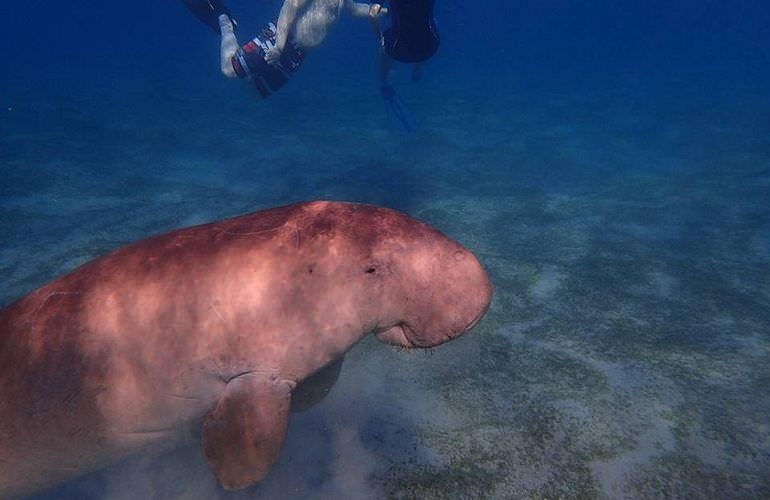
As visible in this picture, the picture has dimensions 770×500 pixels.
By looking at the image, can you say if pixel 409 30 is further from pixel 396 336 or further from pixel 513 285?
pixel 396 336

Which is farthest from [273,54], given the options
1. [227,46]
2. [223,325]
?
[223,325]

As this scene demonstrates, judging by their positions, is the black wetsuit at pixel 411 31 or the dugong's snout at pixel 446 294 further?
the black wetsuit at pixel 411 31

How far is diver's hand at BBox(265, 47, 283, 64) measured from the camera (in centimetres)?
961

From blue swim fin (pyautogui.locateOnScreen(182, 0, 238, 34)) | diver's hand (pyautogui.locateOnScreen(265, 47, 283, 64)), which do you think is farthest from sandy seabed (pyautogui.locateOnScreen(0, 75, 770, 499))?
blue swim fin (pyautogui.locateOnScreen(182, 0, 238, 34))

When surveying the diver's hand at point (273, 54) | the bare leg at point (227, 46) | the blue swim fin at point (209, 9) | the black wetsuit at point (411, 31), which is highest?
the blue swim fin at point (209, 9)

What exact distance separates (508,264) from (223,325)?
187 inches

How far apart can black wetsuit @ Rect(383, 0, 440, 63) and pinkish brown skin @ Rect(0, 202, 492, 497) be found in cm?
695

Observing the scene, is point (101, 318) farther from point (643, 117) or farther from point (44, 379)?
point (643, 117)

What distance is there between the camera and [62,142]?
512 inches

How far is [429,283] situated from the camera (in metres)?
2.29

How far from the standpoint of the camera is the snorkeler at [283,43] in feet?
31.4

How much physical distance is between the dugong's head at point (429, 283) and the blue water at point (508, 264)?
4.41 feet

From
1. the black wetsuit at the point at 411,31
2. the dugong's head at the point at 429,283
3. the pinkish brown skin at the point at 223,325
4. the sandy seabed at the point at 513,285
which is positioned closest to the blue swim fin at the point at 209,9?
the sandy seabed at the point at 513,285

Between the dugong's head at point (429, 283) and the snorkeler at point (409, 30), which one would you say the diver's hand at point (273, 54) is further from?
the dugong's head at point (429, 283)
